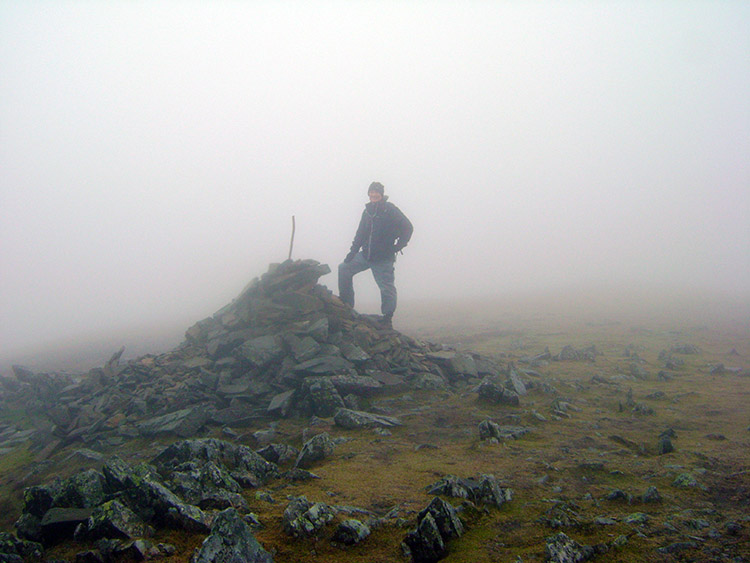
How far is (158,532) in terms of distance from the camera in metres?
4.57

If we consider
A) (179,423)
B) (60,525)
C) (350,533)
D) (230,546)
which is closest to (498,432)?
(350,533)

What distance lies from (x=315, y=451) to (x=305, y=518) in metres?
2.76

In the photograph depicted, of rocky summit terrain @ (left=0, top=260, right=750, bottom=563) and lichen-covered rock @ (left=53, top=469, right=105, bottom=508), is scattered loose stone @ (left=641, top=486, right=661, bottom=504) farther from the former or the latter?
lichen-covered rock @ (left=53, top=469, right=105, bottom=508)

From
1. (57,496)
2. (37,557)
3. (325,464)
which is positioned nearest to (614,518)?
(325,464)

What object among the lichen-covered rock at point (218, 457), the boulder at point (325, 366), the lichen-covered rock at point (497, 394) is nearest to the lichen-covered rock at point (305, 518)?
the lichen-covered rock at point (218, 457)

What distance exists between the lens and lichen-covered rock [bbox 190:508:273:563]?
12.2 ft

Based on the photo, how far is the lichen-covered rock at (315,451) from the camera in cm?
713

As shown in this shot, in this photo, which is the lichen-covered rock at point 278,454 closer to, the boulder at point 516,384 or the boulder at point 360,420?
the boulder at point 360,420

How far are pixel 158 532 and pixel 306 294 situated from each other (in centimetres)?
920

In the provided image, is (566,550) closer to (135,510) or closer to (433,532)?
(433,532)

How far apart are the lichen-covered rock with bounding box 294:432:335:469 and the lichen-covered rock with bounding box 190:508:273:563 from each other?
10.7 feet

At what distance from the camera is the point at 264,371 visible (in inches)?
463

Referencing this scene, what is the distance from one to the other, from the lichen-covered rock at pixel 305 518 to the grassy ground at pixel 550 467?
103mm

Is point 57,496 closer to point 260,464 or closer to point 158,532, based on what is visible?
point 158,532
